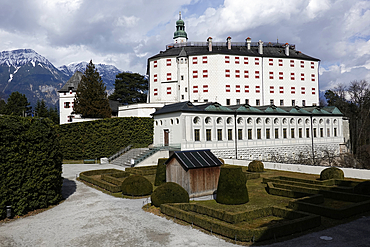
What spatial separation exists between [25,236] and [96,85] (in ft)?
123

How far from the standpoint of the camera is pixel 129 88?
76688 mm

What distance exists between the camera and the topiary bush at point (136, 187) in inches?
728

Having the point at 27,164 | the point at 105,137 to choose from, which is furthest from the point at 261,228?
the point at 105,137

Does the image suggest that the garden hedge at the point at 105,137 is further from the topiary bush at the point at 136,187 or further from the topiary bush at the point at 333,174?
the topiary bush at the point at 333,174

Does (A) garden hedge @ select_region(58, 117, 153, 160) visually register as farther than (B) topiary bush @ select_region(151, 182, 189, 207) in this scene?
Yes

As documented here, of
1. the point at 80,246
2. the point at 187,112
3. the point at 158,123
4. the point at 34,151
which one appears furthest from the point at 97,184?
the point at 158,123

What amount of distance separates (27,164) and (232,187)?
10928mm

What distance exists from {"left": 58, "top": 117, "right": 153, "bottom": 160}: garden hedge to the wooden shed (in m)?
21.3

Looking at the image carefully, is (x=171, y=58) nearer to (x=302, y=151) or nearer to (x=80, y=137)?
(x=80, y=137)

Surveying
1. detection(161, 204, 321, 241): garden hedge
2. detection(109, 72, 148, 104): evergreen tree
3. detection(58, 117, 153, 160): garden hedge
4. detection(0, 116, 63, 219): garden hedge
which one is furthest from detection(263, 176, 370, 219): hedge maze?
detection(109, 72, 148, 104): evergreen tree

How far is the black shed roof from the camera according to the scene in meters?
17.8

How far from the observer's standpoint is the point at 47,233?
11922 mm

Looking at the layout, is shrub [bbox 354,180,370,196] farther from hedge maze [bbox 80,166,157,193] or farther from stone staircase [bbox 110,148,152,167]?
stone staircase [bbox 110,148,152,167]

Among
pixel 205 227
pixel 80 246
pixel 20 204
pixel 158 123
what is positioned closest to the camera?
pixel 80 246
